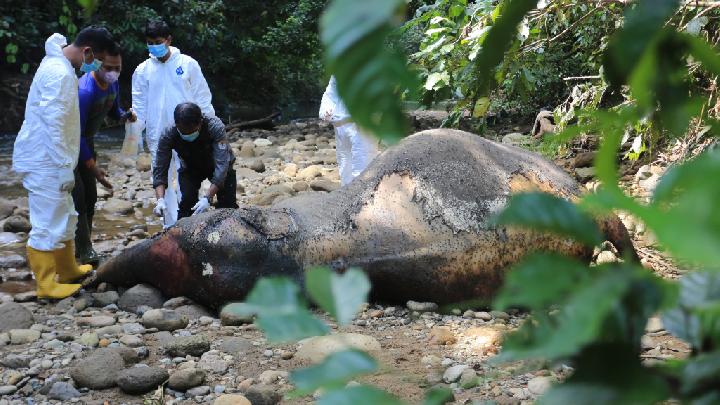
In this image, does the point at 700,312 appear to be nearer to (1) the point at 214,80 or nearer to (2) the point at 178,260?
(2) the point at 178,260

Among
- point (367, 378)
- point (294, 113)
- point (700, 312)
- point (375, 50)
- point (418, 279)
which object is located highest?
point (294, 113)

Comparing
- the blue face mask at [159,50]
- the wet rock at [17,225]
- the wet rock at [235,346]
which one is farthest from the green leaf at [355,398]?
the wet rock at [17,225]

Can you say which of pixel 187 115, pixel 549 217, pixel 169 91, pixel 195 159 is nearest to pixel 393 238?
pixel 187 115

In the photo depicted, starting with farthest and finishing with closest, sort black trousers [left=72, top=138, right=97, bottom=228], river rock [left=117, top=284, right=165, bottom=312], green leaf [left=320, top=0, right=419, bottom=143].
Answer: black trousers [left=72, top=138, right=97, bottom=228]
river rock [left=117, top=284, right=165, bottom=312]
green leaf [left=320, top=0, right=419, bottom=143]

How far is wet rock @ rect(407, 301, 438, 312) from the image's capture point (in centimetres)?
386

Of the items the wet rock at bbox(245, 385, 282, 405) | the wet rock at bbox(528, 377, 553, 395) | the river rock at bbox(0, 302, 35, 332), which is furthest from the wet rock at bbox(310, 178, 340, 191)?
the wet rock at bbox(528, 377, 553, 395)

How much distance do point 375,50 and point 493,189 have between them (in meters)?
3.54

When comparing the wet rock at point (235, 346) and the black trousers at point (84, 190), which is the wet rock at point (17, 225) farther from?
the wet rock at point (235, 346)

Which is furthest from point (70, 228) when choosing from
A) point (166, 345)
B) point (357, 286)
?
point (357, 286)

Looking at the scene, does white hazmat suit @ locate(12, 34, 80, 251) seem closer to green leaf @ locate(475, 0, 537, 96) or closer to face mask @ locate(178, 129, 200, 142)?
face mask @ locate(178, 129, 200, 142)

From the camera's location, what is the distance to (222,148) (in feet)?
16.1

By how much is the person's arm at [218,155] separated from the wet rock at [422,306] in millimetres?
1633

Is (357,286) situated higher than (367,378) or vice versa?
(357,286)

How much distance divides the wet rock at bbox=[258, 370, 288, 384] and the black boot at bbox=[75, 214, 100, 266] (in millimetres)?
2610
